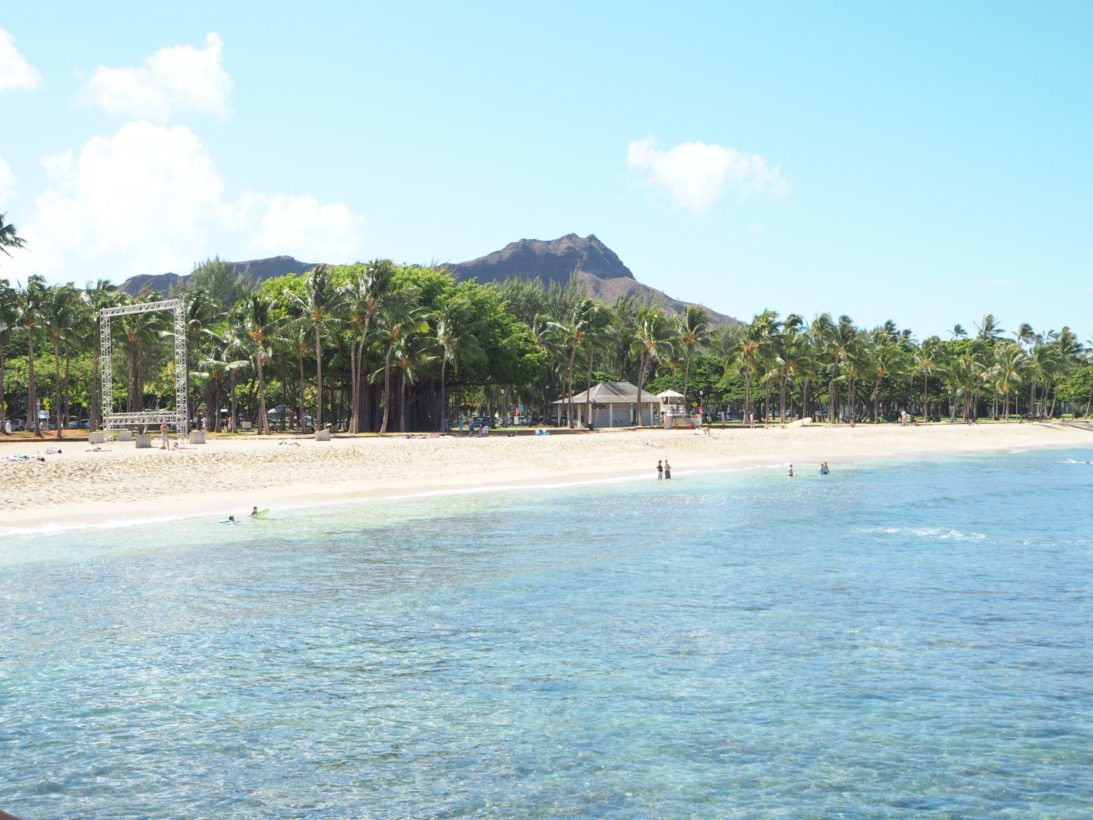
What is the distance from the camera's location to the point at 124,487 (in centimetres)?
3366

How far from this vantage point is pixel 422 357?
67.2 metres

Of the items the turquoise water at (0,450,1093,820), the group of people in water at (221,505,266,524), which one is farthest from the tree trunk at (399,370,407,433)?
the turquoise water at (0,450,1093,820)

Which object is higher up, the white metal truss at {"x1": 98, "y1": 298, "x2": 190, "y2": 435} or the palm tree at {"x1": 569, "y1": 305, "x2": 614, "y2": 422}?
the palm tree at {"x1": 569, "y1": 305, "x2": 614, "y2": 422}

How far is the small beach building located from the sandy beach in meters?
17.2

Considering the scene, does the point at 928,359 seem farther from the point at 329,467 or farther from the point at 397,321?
the point at 329,467

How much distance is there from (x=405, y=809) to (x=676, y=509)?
24.8 meters

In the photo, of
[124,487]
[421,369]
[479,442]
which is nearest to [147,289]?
[421,369]

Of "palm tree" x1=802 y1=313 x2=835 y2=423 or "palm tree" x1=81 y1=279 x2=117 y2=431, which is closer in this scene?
"palm tree" x1=81 y1=279 x2=117 y2=431

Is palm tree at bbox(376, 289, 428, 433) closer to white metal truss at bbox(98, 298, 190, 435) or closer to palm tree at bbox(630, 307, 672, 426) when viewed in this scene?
white metal truss at bbox(98, 298, 190, 435)

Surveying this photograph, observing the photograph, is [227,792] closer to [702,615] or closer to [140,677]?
[140,677]

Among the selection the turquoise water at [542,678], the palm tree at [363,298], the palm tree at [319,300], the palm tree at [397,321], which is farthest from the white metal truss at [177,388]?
the turquoise water at [542,678]

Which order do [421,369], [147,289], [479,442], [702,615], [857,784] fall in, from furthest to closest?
[147,289]
[421,369]
[479,442]
[702,615]
[857,784]

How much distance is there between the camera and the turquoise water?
892 centimetres

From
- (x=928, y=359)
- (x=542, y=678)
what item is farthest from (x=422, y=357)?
(x=928, y=359)
